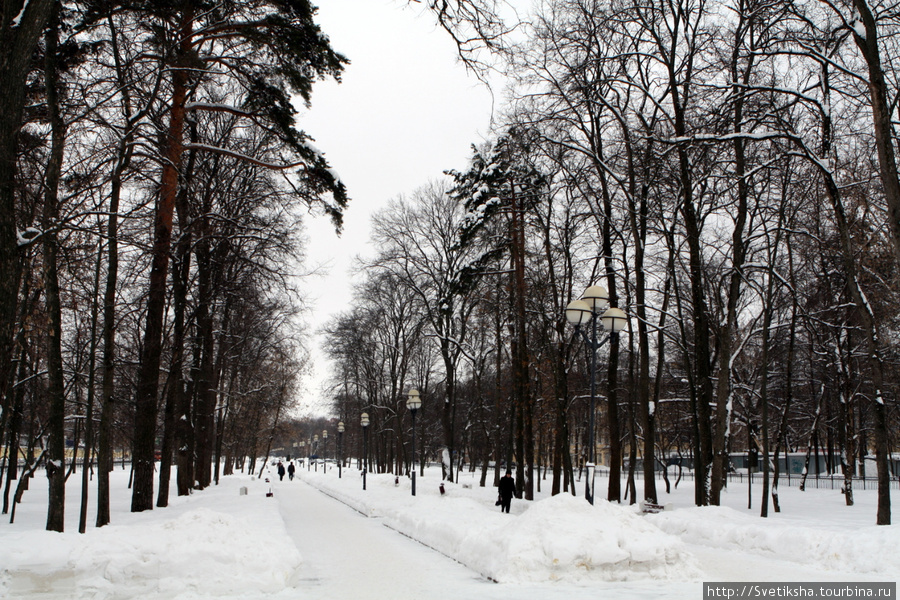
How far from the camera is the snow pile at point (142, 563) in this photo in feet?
26.7

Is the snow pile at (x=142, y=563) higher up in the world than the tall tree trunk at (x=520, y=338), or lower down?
lower down

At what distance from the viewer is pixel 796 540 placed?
11.6 m

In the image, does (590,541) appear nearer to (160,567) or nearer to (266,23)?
(160,567)

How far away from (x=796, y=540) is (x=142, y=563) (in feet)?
33.1

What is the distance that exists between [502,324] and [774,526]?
20579mm

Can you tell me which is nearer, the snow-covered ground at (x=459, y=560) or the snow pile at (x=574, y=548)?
the snow-covered ground at (x=459, y=560)

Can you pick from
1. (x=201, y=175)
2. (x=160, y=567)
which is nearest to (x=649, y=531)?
(x=160, y=567)

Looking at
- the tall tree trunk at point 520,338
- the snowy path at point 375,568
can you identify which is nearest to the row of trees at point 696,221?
the tall tree trunk at point 520,338

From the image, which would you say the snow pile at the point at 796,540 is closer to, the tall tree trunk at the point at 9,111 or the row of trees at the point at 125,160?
the row of trees at the point at 125,160

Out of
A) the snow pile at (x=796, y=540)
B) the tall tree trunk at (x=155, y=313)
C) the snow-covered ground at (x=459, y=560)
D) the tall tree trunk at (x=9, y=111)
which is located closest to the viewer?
the tall tree trunk at (x=9, y=111)

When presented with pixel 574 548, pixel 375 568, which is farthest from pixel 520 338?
pixel 574 548

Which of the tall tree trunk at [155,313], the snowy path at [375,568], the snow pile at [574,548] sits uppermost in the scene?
the tall tree trunk at [155,313]

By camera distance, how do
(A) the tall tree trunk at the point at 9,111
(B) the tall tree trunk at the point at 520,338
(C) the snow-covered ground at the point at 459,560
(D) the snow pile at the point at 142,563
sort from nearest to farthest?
1. (A) the tall tree trunk at the point at 9,111
2. (D) the snow pile at the point at 142,563
3. (C) the snow-covered ground at the point at 459,560
4. (B) the tall tree trunk at the point at 520,338

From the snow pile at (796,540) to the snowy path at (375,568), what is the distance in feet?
17.5
